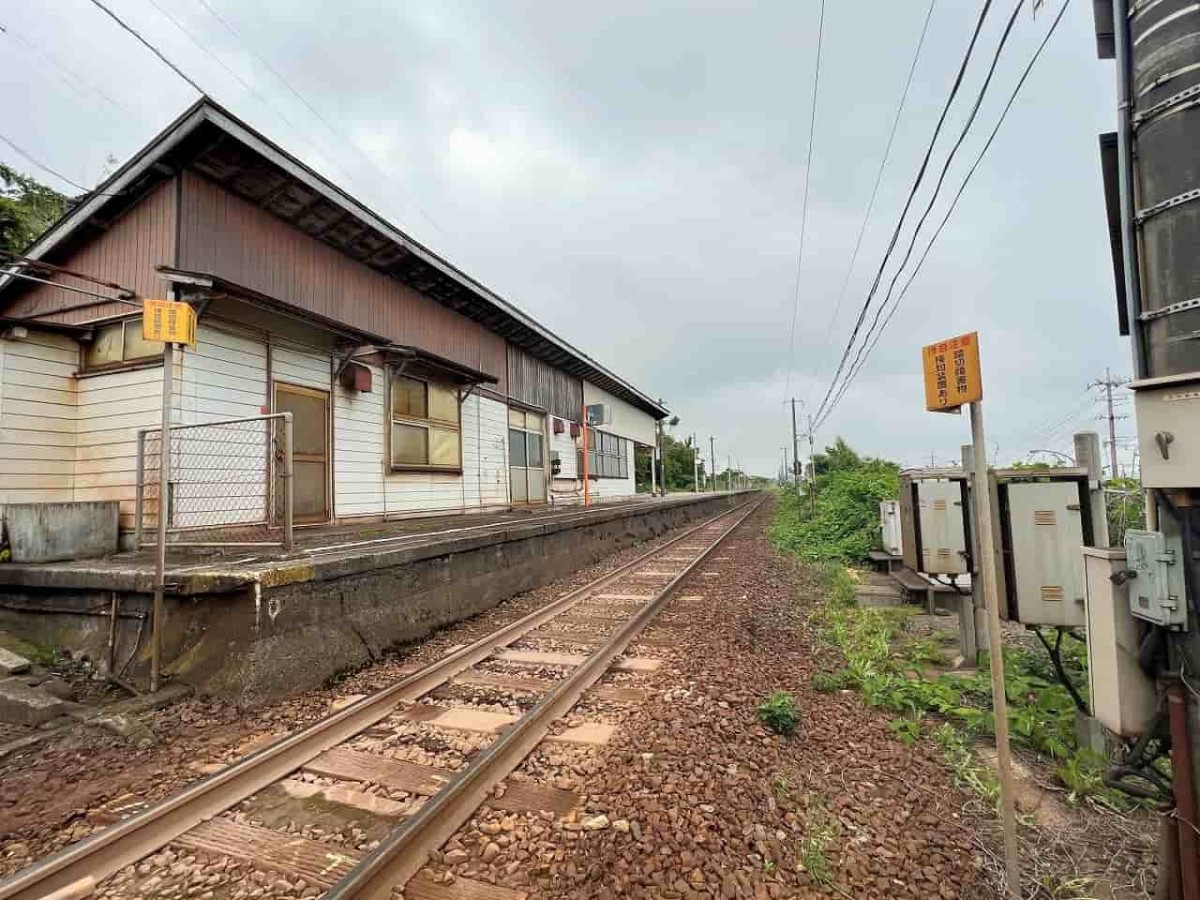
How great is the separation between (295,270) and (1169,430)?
917 centimetres

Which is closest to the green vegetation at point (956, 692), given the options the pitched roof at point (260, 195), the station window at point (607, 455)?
the pitched roof at point (260, 195)

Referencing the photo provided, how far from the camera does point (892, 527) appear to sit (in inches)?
356

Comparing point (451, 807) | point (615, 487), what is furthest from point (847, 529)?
point (451, 807)

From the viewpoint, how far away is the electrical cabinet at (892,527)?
8.91 metres

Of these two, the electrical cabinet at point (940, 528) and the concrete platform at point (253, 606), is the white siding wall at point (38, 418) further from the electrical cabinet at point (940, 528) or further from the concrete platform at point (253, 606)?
the electrical cabinet at point (940, 528)

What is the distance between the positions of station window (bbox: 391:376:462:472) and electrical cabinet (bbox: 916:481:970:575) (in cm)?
800

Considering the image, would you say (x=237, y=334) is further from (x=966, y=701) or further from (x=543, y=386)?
(x=543, y=386)

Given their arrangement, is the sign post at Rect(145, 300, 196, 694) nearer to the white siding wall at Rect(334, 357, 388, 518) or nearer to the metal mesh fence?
the metal mesh fence

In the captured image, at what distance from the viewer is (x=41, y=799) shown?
105 inches

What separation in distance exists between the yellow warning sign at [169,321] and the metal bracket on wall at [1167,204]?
16.8 ft

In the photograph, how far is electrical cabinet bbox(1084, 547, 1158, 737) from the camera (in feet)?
6.11

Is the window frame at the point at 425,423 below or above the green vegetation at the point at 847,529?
above

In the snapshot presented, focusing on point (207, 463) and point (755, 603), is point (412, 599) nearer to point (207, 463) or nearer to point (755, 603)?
point (207, 463)

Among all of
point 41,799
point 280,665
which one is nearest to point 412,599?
point 280,665
